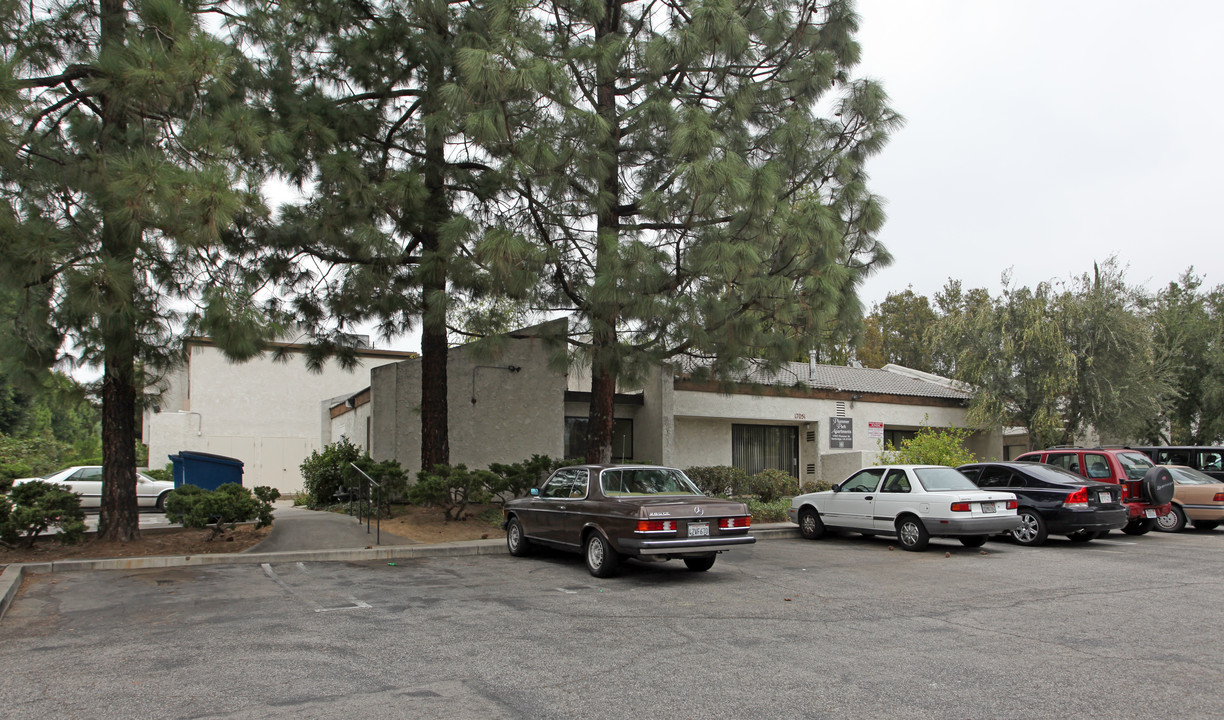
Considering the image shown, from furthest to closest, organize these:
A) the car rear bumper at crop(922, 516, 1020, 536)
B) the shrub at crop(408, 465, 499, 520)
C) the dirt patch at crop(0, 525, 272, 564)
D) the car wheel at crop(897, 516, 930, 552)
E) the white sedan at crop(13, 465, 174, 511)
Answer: the white sedan at crop(13, 465, 174, 511) < the shrub at crop(408, 465, 499, 520) < the car wheel at crop(897, 516, 930, 552) < the car rear bumper at crop(922, 516, 1020, 536) < the dirt patch at crop(0, 525, 272, 564)

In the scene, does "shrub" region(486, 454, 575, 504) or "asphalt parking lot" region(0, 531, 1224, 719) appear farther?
"shrub" region(486, 454, 575, 504)

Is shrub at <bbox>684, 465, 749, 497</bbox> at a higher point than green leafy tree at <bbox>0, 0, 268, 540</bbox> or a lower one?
lower

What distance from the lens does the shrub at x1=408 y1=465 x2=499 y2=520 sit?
14.7 meters

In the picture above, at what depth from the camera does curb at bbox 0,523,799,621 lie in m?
10.8

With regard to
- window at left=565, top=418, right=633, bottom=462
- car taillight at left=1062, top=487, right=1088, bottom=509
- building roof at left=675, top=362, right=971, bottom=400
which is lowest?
car taillight at left=1062, top=487, right=1088, bottom=509

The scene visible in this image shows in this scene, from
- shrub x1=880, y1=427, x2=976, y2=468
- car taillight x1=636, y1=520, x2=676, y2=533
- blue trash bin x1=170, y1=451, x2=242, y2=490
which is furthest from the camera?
shrub x1=880, y1=427, x2=976, y2=468

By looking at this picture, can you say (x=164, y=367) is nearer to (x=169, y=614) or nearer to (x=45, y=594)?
(x=45, y=594)

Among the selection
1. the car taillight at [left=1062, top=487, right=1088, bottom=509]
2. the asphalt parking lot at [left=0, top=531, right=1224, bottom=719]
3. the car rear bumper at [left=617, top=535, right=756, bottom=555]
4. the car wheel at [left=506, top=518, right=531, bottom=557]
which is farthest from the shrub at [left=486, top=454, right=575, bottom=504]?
the car taillight at [left=1062, top=487, right=1088, bottom=509]

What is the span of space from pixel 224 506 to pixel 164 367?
234 centimetres

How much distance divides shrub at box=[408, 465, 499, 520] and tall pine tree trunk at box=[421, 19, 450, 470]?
99cm

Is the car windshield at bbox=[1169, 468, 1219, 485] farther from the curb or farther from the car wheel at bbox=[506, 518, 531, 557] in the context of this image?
the curb

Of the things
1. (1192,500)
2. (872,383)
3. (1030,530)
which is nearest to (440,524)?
(1030,530)

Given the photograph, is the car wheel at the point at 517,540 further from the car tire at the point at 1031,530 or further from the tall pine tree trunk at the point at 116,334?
the car tire at the point at 1031,530

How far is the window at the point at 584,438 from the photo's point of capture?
2109 centimetres
